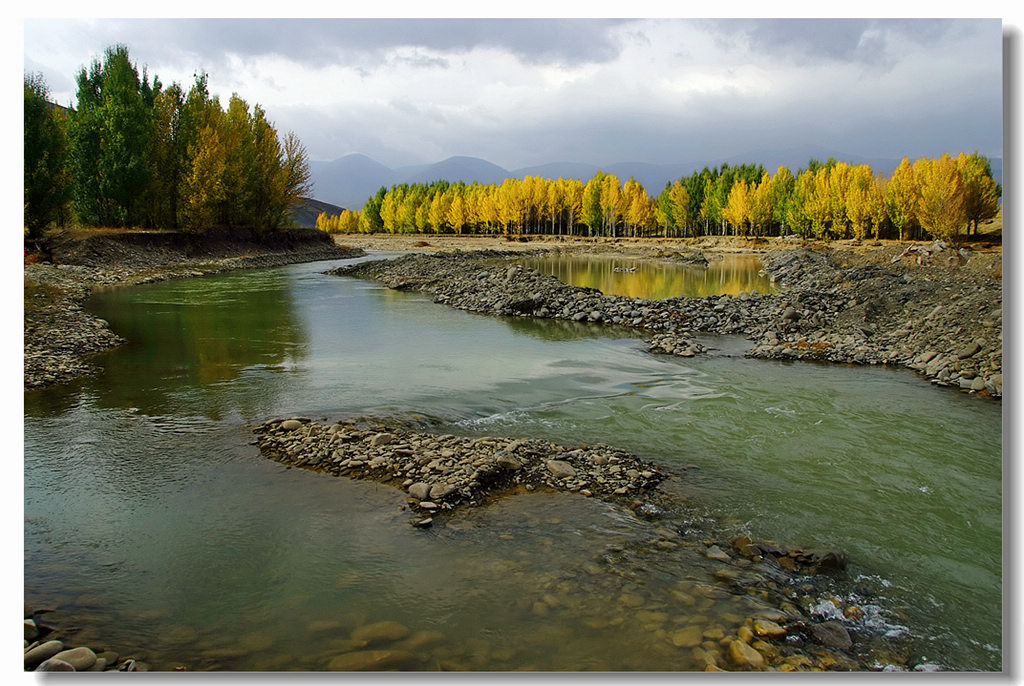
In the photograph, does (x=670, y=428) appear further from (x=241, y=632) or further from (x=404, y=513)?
(x=241, y=632)

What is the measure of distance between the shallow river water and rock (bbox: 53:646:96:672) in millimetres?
425

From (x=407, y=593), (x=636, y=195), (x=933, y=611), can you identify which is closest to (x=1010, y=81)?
(x=933, y=611)

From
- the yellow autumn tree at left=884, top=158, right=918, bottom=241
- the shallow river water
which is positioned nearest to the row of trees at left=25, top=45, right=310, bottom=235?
the shallow river water

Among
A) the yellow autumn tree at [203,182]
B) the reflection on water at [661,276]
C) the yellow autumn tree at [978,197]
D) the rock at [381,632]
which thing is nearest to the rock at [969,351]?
the rock at [381,632]

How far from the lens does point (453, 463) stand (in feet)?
26.3

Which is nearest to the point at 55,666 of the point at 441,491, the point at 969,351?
the point at 441,491

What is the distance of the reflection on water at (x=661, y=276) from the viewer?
3272 cm

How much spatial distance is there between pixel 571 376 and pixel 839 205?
71.1 metres

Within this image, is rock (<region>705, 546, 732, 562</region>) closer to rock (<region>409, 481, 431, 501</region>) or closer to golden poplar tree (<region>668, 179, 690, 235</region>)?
rock (<region>409, 481, 431, 501</region>)

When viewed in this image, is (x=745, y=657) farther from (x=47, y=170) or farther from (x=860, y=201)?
(x=860, y=201)

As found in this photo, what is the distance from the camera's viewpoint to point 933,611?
524 centimetres

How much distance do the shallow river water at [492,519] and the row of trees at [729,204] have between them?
55.8 meters

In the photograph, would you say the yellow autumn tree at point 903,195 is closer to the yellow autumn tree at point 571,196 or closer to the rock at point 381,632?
the yellow autumn tree at point 571,196

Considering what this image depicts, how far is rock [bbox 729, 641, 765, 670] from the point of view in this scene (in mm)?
4379
